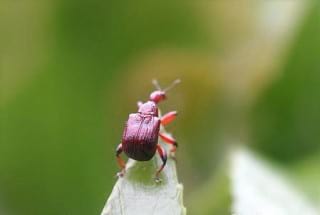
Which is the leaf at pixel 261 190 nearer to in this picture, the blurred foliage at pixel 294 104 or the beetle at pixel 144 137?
the beetle at pixel 144 137

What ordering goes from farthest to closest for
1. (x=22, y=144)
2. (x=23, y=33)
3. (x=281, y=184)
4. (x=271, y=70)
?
1. (x=23, y=33)
2. (x=271, y=70)
3. (x=22, y=144)
4. (x=281, y=184)

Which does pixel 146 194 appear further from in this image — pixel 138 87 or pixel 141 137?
pixel 138 87

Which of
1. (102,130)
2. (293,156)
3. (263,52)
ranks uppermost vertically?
(263,52)

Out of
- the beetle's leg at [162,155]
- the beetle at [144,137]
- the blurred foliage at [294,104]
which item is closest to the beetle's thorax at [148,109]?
the beetle at [144,137]

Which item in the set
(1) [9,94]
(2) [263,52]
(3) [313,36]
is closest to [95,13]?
(1) [9,94]

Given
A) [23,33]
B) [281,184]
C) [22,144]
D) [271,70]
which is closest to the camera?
[281,184]

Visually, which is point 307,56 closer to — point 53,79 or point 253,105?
point 253,105
